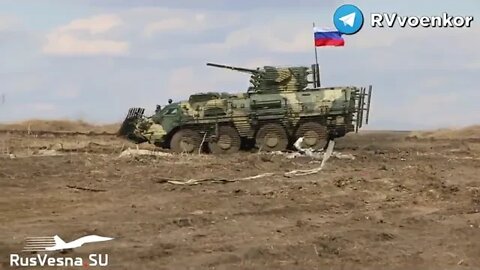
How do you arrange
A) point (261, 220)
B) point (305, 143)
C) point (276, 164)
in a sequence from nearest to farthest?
point (261, 220) → point (276, 164) → point (305, 143)

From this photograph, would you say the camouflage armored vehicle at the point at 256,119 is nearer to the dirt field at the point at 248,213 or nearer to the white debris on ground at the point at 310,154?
the white debris on ground at the point at 310,154

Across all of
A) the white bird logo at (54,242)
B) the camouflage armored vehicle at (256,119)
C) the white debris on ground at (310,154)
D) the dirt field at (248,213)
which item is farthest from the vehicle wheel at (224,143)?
the white bird logo at (54,242)

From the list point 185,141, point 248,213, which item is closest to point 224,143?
point 185,141

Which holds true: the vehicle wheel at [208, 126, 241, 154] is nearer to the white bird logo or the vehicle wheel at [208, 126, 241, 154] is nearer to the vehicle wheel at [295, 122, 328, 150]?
the vehicle wheel at [295, 122, 328, 150]

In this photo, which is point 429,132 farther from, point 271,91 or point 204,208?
point 204,208

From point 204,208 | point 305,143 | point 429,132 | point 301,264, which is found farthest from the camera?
point 429,132

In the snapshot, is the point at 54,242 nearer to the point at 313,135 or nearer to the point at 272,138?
the point at 272,138

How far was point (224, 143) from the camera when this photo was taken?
24125 millimetres

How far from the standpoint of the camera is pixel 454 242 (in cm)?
1027

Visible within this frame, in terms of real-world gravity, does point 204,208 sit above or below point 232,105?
below

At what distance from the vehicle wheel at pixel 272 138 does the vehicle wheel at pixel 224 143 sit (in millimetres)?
657

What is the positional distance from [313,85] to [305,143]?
86.2 inches

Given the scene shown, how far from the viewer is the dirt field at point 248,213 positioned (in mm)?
9172

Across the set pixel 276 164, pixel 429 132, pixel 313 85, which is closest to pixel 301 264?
pixel 276 164
